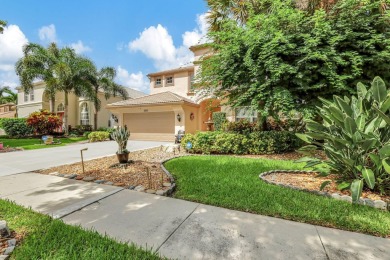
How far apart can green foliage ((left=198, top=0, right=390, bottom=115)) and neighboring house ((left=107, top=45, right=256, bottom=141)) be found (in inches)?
264

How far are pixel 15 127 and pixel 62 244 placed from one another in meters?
23.9

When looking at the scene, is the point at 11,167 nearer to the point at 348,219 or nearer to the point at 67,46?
the point at 348,219

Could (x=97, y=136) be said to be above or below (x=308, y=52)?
below

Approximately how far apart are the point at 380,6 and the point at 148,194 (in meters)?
11.1

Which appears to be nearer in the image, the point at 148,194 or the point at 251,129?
the point at 148,194

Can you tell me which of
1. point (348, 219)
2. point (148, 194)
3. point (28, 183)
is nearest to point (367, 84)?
point (348, 219)

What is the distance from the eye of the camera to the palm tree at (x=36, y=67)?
63.2ft

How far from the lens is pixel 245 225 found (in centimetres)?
297

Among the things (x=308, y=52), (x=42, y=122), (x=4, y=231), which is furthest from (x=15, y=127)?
(x=308, y=52)

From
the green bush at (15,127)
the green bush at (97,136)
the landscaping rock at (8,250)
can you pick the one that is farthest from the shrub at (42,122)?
the landscaping rock at (8,250)

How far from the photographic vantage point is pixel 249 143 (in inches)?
352

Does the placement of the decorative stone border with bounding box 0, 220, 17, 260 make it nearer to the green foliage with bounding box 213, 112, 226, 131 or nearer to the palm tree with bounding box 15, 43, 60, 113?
the green foliage with bounding box 213, 112, 226, 131

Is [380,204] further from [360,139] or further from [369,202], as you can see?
[360,139]

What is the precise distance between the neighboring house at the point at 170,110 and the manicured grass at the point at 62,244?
41.4ft
